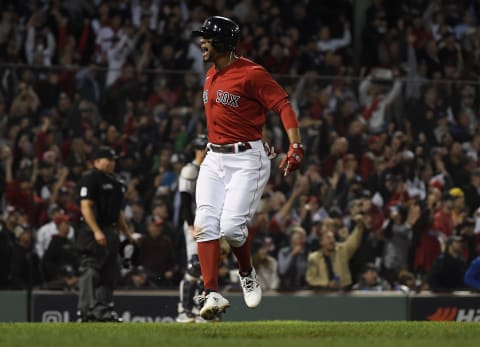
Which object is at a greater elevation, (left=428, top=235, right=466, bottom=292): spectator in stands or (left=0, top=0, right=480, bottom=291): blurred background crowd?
(left=0, top=0, right=480, bottom=291): blurred background crowd

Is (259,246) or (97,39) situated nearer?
(259,246)

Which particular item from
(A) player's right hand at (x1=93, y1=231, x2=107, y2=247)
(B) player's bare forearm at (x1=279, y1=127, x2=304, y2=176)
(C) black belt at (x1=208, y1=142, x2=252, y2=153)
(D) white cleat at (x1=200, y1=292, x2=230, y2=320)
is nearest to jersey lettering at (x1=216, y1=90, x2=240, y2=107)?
(C) black belt at (x1=208, y1=142, x2=252, y2=153)

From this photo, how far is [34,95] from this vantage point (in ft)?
47.4

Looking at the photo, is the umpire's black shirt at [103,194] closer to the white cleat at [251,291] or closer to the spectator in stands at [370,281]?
the spectator in stands at [370,281]

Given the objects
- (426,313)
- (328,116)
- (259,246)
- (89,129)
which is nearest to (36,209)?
(89,129)

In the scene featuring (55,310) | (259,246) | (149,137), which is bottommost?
(55,310)

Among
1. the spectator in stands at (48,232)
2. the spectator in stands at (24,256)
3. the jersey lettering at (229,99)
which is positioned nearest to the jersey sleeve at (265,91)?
the jersey lettering at (229,99)

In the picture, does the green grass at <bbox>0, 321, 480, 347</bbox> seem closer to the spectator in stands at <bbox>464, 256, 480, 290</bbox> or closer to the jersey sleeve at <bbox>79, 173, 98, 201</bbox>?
the jersey sleeve at <bbox>79, 173, 98, 201</bbox>

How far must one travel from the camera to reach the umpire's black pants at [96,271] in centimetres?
1302

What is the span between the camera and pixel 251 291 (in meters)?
9.38

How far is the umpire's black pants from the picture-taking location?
42.7ft

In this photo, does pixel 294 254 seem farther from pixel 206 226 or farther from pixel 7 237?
pixel 206 226

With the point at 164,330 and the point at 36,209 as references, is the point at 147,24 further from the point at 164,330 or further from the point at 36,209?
the point at 164,330

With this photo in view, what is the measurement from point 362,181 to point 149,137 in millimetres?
2593
